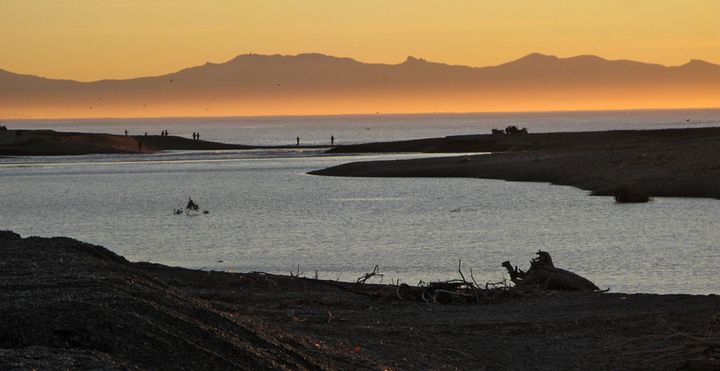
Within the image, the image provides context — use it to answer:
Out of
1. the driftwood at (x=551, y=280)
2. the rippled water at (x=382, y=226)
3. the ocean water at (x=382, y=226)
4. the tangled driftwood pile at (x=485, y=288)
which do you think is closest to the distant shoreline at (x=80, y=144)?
the ocean water at (x=382, y=226)

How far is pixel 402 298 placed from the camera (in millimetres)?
21984

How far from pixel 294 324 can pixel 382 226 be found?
26752mm

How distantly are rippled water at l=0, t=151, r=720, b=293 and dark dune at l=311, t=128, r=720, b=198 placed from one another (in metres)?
2.24

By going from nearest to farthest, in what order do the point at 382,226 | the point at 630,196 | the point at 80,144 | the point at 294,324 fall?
the point at 294,324 → the point at 382,226 → the point at 630,196 → the point at 80,144

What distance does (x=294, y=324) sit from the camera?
1794 centimetres

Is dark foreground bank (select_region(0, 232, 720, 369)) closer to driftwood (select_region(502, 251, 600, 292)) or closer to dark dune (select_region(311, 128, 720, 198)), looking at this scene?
driftwood (select_region(502, 251, 600, 292))

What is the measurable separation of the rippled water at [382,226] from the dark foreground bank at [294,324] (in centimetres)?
601

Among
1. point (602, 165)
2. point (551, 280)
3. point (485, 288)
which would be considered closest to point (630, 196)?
point (602, 165)

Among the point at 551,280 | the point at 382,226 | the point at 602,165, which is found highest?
the point at 602,165

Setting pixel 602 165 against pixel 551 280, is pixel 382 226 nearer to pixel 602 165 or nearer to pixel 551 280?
pixel 551 280

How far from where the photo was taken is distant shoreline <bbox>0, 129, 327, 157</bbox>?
124938 mm

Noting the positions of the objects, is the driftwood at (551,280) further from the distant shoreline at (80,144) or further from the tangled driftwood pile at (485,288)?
the distant shoreline at (80,144)

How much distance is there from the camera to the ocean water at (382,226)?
31.0 metres

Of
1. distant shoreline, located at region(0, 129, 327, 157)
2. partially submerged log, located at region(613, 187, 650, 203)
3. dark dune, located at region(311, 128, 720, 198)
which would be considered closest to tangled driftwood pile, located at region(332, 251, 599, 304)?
partially submerged log, located at region(613, 187, 650, 203)
